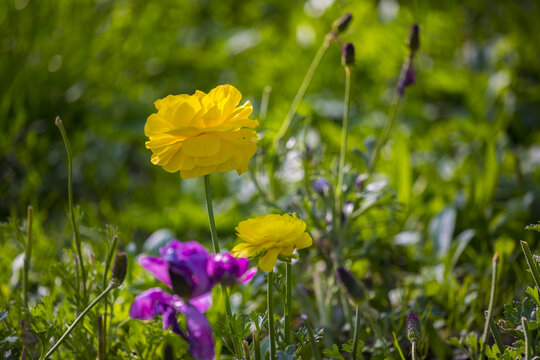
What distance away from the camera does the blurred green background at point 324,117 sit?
1.57 meters

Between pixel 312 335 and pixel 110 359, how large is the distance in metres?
0.41

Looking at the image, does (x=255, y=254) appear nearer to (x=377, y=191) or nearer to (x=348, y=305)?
(x=348, y=305)

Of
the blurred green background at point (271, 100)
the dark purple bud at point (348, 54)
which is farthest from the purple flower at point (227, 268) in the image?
the blurred green background at point (271, 100)

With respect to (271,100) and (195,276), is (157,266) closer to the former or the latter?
(195,276)

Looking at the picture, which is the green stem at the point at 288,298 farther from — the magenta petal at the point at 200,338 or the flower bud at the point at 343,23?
the flower bud at the point at 343,23

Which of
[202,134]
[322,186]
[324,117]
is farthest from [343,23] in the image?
[324,117]

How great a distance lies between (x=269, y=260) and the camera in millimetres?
778

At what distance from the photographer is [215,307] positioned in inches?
47.5

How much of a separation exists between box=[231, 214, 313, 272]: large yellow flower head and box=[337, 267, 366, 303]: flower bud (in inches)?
2.4

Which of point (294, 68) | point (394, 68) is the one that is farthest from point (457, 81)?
point (294, 68)

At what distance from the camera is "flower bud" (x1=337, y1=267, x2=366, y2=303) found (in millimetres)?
792

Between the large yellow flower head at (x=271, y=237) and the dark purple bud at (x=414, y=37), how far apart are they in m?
0.59

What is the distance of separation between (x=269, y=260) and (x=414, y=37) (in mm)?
655

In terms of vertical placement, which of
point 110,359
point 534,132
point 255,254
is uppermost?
point 255,254
